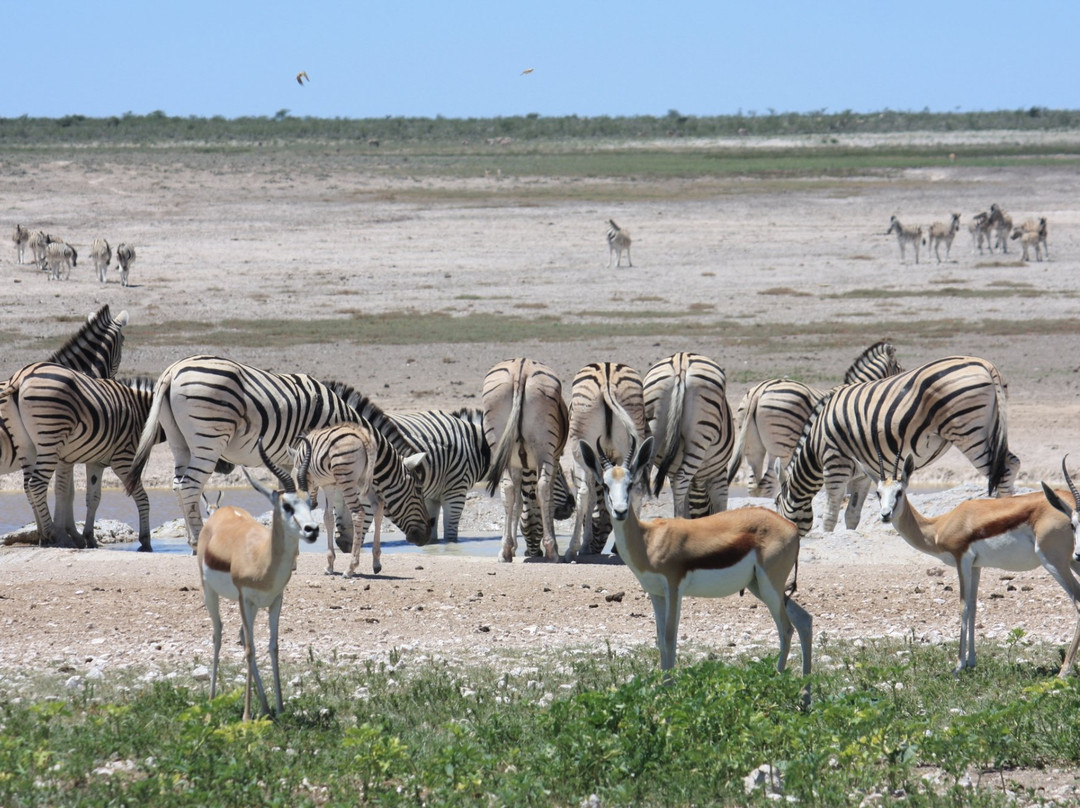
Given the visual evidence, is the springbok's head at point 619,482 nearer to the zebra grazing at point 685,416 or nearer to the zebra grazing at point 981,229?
the zebra grazing at point 685,416

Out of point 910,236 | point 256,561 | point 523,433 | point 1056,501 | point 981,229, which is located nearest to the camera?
point 256,561

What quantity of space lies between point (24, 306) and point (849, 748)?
25.1 meters

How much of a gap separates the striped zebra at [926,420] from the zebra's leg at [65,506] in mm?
7088

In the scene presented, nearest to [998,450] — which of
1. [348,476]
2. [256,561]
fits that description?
[348,476]

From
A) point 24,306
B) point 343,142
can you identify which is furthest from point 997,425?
point 343,142

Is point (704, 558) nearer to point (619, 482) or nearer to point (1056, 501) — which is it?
point (619, 482)

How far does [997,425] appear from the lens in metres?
11.5

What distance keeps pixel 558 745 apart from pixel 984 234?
38762 mm

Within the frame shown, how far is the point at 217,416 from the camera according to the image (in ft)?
40.4

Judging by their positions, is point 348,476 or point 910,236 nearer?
point 348,476

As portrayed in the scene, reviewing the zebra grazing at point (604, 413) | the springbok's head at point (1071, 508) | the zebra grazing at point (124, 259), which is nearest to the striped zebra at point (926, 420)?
the zebra grazing at point (604, 413)

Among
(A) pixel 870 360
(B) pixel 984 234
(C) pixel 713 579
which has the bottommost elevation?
(C) pixel 713 579

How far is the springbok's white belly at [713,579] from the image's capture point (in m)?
7.31

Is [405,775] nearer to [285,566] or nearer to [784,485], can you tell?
[285,566]
